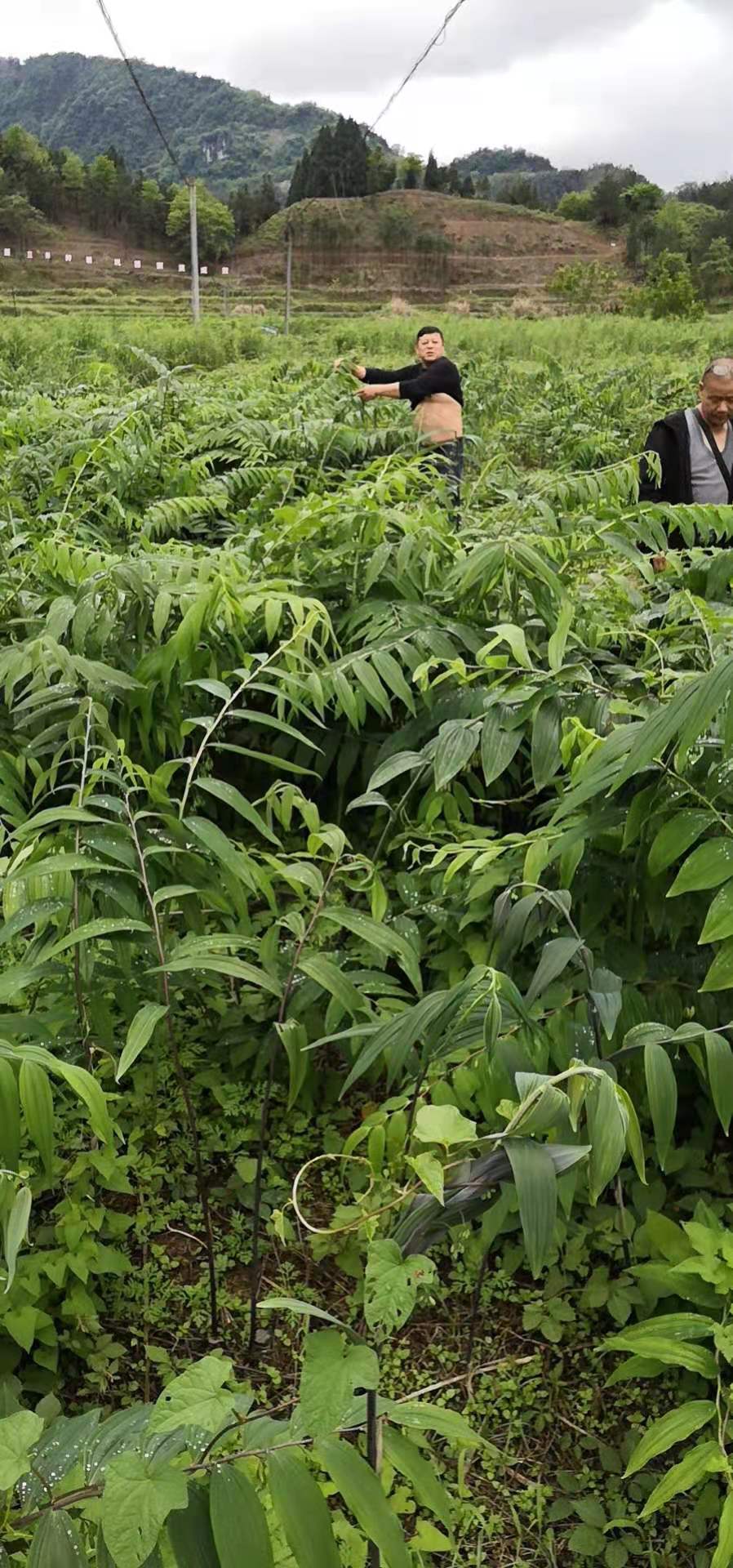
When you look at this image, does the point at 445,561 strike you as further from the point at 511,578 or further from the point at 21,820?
the point at 21,820

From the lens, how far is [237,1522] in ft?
3.26

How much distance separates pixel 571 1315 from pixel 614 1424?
0.19 metres

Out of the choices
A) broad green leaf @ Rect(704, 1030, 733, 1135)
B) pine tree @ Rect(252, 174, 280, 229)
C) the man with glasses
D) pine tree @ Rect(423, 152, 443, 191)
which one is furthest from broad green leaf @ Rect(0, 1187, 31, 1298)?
pine tree @ Rect(423, 152, 443, 191)

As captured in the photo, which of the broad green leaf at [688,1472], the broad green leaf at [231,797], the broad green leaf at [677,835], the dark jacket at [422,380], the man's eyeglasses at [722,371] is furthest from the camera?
the dark jacket at [422,380]

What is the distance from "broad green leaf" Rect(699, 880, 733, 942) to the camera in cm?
165

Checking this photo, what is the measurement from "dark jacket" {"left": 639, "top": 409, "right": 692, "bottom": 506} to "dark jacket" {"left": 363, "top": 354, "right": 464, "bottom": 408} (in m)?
2.13

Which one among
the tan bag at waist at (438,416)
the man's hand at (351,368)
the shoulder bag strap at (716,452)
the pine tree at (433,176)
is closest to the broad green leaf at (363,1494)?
the shoulder bag strap at (716,452)

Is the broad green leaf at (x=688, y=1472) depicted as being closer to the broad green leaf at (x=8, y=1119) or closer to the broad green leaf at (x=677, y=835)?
the broad green leaf at (x=677, y=835)

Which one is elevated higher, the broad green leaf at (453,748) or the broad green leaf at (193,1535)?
the broad green leaf at (453,748)

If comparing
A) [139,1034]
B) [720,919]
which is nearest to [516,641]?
[720,919]

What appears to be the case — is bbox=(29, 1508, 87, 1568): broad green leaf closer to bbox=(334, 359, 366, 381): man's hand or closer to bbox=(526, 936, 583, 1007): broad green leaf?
bbox=(526, 936, 583, 1007): broad green leaf

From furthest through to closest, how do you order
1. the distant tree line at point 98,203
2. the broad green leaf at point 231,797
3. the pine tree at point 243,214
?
the pine tree at point 243,214, the distant tree line at point 98,203, the broad green leaf at point 231,797

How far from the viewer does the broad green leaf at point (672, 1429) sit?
156 cm

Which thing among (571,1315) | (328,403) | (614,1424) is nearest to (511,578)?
(571,1315)
